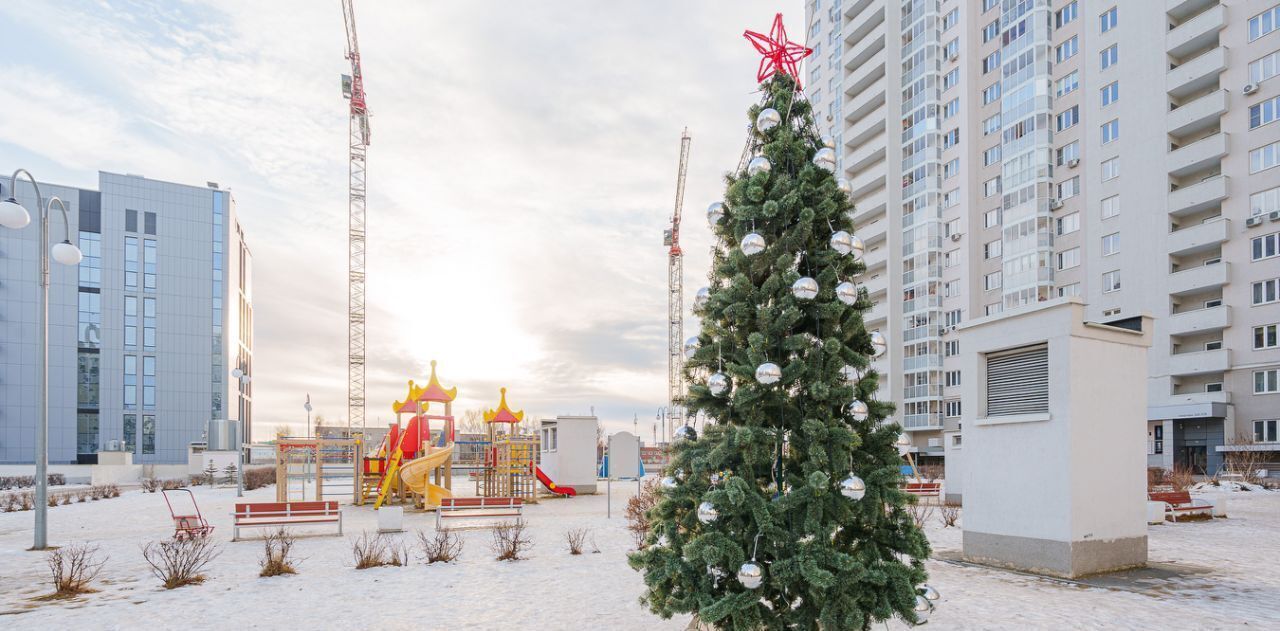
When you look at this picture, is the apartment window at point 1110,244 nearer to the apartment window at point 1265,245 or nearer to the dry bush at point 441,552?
the apartment window at point 1265,245

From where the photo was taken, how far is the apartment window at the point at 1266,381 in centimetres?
4034

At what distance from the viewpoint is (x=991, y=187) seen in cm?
5897

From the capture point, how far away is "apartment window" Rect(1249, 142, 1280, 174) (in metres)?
41.1

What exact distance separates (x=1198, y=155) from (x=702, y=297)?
49730 mm

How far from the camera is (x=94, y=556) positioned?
13930 millimetres

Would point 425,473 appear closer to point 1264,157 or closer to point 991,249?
point 1264,157

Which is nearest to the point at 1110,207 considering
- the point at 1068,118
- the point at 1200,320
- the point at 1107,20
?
the point at 1068,118

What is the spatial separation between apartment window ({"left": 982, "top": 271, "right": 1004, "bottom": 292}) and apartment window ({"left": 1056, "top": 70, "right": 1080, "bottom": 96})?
43.7 ft

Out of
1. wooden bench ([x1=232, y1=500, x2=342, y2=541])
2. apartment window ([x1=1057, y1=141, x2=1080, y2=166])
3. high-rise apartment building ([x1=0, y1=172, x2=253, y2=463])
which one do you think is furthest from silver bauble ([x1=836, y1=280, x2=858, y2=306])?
high-rise apartment building ([x1=0, y1=172, x2=253, y2=463])

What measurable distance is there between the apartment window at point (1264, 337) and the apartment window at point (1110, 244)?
8933mm

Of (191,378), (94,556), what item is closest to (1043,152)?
(94,556)

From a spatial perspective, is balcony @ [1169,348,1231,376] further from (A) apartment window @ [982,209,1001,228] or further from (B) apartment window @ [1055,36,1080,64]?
(B) apartment window @ [1055,36,1080,64]

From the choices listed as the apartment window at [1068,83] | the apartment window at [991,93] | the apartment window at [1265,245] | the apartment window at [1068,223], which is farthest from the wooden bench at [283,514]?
the apartment window at [991,93]

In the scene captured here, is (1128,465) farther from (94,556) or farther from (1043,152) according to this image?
(1043,152)
